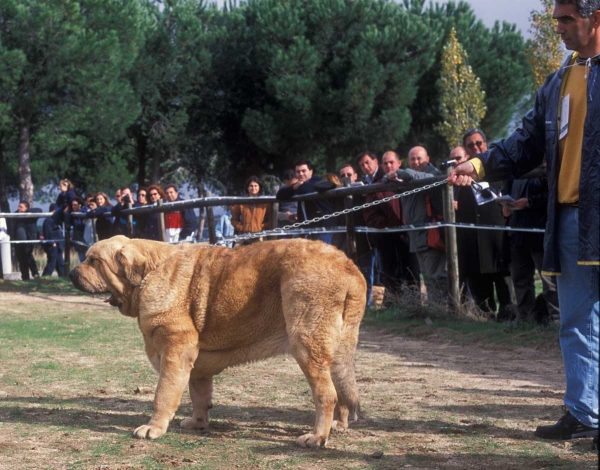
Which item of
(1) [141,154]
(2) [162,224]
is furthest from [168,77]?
(2) [162,224]

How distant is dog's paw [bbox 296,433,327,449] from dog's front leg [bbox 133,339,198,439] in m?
0.82

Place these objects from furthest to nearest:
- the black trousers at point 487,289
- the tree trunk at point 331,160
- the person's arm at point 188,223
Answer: the tree trunk at point 331,160 → the person's arm at point 188,223 → the black trousers at point 487,289

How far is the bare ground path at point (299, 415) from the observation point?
4.65m

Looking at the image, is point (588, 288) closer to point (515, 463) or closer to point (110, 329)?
point (515, 463)

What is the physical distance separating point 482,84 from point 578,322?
32.9m

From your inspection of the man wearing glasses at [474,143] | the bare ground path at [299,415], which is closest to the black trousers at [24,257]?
the bare ground path at [299,415]

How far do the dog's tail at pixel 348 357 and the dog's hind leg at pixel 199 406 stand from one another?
85 cm

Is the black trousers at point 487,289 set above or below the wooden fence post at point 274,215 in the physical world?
below

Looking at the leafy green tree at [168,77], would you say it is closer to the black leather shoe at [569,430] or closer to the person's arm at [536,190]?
the person's arm at [536,190]

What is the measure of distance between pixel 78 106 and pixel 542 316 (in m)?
25.2

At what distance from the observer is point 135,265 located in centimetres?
557

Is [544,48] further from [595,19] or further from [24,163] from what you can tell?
[595,19]

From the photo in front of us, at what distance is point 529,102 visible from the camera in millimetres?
37781

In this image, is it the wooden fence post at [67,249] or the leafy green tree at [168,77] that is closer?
the wooden fence post at [67,249]
